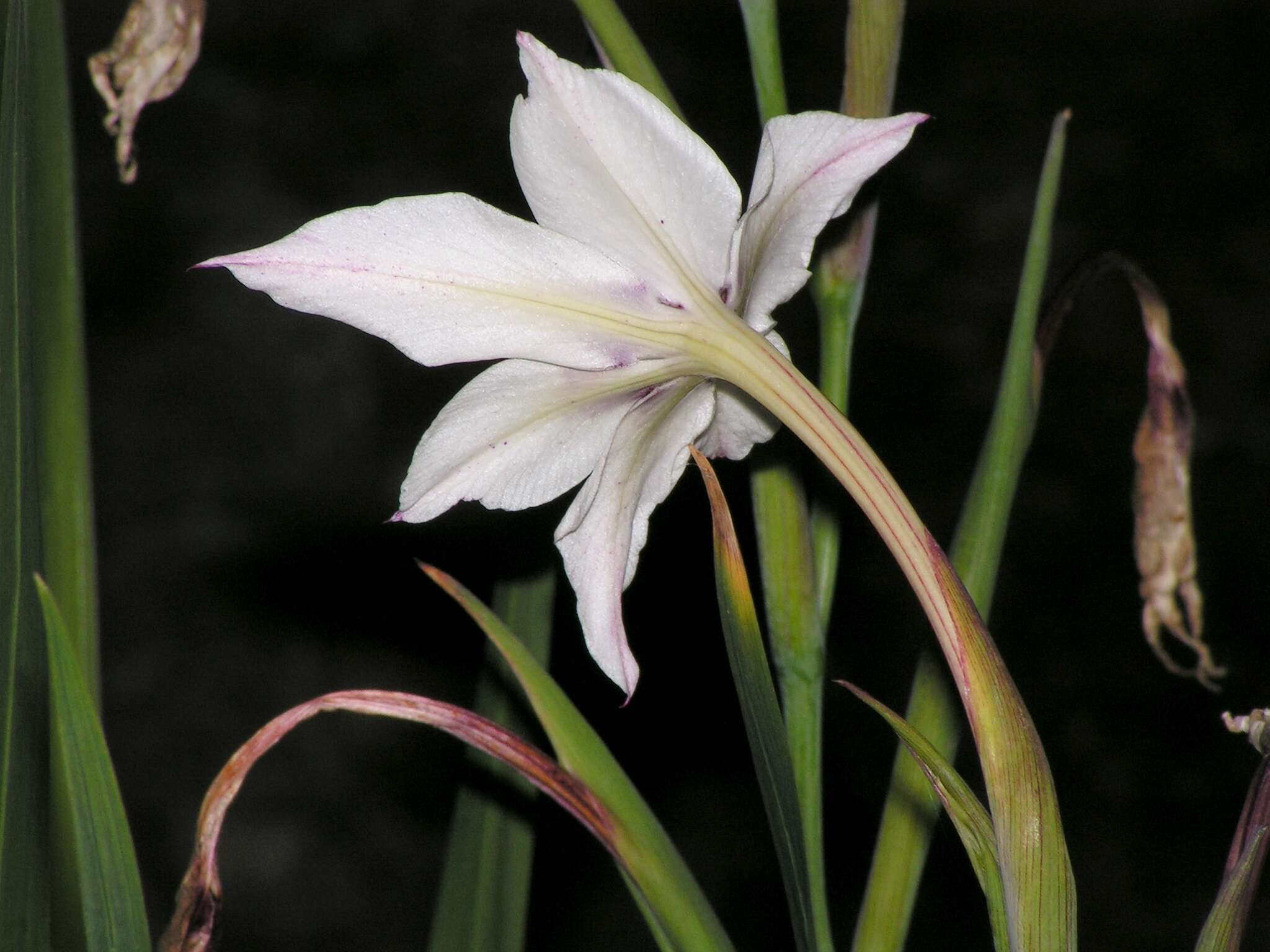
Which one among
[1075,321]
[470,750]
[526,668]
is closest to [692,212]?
[526,668]

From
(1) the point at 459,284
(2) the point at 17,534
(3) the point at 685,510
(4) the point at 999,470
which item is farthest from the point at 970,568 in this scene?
(3) the point at 685,510

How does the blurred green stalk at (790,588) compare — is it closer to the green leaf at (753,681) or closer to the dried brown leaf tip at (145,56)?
the green leaf at (753,681)

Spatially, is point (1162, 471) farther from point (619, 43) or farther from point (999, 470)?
point (619, 43)

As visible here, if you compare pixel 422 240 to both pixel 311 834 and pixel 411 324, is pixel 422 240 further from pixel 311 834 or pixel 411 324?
pixel 311 834

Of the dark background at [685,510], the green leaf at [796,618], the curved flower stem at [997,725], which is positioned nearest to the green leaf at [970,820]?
the curved flower stem at [997,725]

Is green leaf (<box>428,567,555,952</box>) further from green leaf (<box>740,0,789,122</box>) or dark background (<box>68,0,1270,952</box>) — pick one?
dark background (<box>68,0,1270,952</box>)
